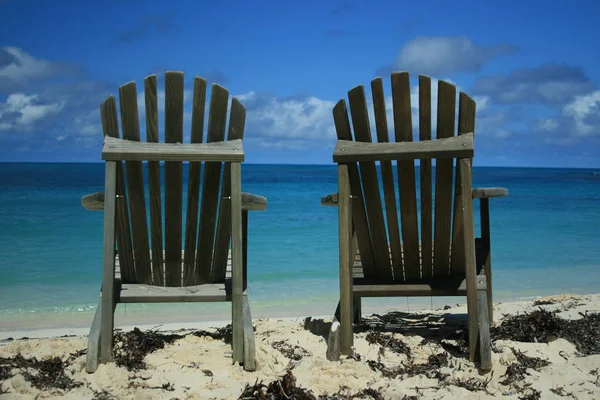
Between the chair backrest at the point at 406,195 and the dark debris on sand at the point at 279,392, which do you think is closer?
the dark debris on sand at the point at 279,392

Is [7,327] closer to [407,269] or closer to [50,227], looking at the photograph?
[407,269]

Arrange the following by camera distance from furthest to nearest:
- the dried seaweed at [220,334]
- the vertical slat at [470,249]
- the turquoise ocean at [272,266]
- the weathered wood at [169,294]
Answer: the turquoise ocean at [272,266]
the dried seaweed at [220,334]
the weathered wood at [169,294]
the vertical slat at [470,249]

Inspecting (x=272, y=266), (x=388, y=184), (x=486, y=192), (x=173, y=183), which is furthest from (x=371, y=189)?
(x=272, y=266)

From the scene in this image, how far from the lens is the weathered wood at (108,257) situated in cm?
357

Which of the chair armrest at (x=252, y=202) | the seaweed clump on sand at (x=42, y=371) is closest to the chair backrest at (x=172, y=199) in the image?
the chair armrest at (x=252, y=202)

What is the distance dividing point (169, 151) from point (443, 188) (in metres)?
1.62

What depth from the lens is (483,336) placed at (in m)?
3.53

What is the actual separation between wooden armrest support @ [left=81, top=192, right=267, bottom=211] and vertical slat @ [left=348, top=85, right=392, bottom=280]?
25.1 inches

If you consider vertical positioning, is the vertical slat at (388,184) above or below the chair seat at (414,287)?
above

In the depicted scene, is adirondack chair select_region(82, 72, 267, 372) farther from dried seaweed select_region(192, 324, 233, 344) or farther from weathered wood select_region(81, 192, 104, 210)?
dried seaweed select_region(192, 324, 233, 344)

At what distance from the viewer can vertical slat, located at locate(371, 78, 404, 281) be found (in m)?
3.64

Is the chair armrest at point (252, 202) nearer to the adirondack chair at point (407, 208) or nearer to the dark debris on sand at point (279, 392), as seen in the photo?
the adirondack chair at point (407, 208)

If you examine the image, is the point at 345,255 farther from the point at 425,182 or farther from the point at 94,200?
the point at 94,200

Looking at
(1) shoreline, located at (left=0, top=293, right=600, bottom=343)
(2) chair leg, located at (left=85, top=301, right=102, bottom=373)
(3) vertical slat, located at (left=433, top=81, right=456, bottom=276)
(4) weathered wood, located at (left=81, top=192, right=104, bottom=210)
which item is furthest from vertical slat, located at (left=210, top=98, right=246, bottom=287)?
(1) shoreline, located at (left=0, top=293, right=600, bottom=343)
